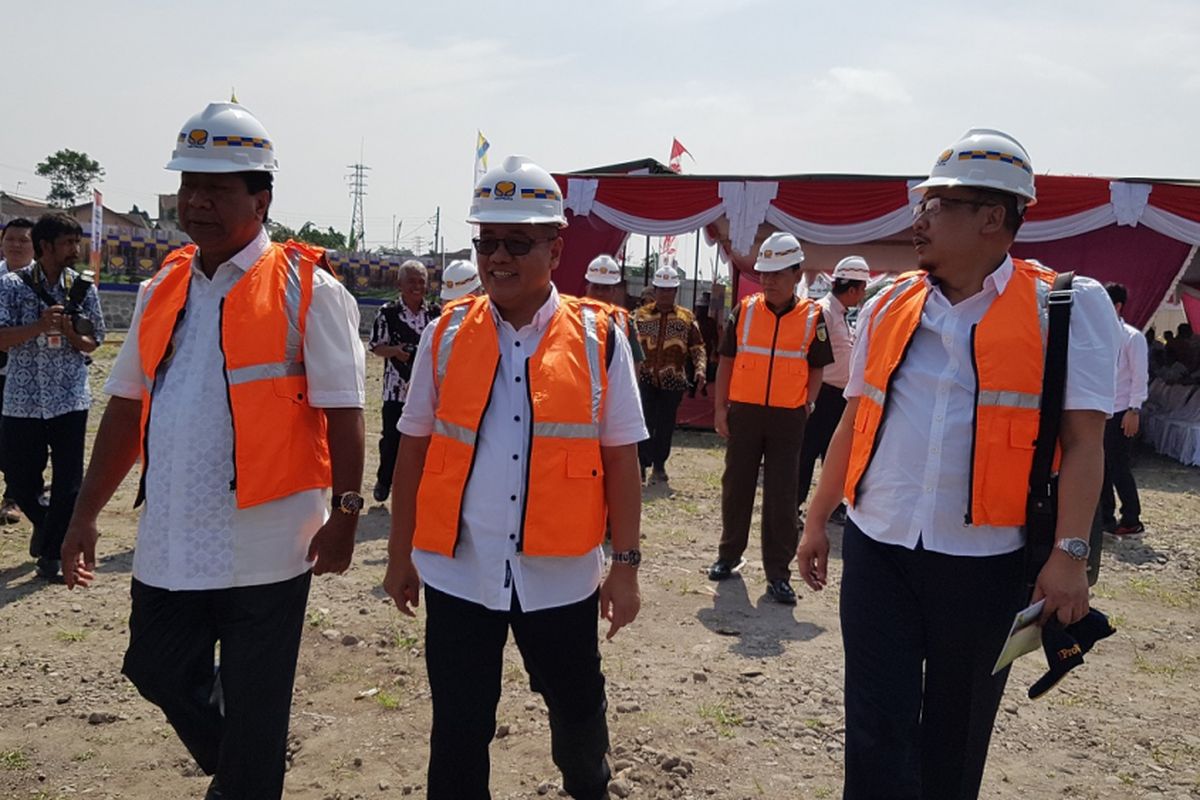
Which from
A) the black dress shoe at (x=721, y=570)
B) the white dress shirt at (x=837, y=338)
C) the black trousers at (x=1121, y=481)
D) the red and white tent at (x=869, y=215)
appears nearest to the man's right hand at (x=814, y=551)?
the black dress shoe at (x=721, y=570)

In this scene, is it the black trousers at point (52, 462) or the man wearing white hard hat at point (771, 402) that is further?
the man wearing white hard hat at point (771, 402)

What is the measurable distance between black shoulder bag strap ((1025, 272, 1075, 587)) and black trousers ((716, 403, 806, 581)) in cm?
312

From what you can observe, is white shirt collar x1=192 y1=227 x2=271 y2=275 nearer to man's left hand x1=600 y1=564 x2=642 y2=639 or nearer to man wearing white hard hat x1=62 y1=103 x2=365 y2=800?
man wearing white hard hat x1=62 y1=103 x2=365 y2=800

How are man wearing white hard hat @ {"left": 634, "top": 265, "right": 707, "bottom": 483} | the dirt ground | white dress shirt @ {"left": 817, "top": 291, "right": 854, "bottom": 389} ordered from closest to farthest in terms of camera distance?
the dirt ground
white dress shirt @ {"left": 817, "top": 291, "right": 854, "bottom": 389}
man wearing white hard hat @ {"left": 634, "top": 265, "right": 707, "bottom": 483}

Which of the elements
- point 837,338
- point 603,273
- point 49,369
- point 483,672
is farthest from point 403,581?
point 603,273

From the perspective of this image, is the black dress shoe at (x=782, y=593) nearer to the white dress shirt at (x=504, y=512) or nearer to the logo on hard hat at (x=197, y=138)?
the white dress shirt at (x=504, y=512)

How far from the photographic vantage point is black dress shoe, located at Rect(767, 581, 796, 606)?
5570mm

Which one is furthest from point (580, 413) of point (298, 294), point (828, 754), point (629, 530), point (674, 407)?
point (674, 407)

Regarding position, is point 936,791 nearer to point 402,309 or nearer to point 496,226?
point 496,226

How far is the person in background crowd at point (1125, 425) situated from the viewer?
24.0 ft

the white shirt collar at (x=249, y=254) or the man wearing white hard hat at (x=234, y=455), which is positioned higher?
the white shirt collar at (x=249, y=254)

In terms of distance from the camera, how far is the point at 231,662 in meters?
2.60


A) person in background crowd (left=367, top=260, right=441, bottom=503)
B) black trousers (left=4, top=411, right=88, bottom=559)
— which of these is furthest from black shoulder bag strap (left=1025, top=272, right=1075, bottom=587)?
person in background crowd (left=367, top=260, right=441, bottom=503)

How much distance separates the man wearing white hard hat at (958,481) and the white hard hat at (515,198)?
0.98 metres
